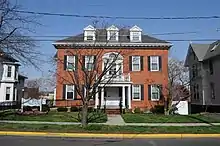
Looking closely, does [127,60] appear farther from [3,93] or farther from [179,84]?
[3,93]

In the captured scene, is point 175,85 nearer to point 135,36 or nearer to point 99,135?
point 135,36

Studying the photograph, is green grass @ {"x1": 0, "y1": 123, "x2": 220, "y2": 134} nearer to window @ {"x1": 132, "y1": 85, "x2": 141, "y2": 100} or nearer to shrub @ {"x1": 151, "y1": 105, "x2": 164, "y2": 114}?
shrub @ {"x1": 151, "y1": 105, "x2": 164, "y2": 114}

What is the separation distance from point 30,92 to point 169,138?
5801cm

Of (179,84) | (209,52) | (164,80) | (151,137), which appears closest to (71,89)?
(164,80)

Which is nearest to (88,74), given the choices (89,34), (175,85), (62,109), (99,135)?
(99,135)

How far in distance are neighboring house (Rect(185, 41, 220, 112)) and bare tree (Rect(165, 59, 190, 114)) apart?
128 centimetres

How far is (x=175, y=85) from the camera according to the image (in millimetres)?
34906

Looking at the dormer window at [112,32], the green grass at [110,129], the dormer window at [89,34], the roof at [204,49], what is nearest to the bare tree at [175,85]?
the roof at [204,49]

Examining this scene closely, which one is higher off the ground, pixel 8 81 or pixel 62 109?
pixel 8 81

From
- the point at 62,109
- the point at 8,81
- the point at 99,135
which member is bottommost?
the point at 99,135

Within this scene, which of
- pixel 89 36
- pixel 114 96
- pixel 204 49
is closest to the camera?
pixel 114 96

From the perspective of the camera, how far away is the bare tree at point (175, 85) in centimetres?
3021

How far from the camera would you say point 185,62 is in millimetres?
42406

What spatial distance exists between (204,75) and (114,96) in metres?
12.2
